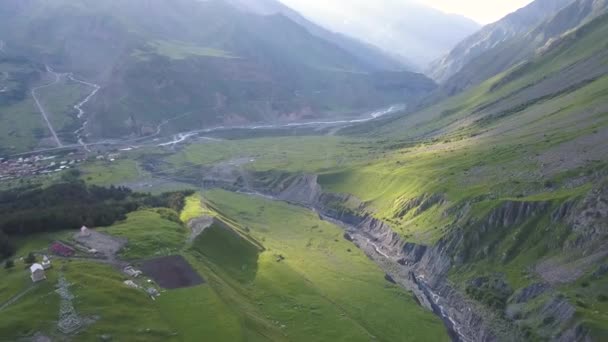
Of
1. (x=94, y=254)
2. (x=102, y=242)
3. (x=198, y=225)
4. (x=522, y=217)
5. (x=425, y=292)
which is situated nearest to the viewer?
(x=94, y=254)

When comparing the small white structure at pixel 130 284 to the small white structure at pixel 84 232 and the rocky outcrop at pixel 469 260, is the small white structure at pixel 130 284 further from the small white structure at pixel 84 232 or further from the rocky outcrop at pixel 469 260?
the rocky outcrop at pixel 469 260

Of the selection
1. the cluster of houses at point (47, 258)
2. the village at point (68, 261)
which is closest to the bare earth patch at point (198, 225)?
the village at point (68, 261)

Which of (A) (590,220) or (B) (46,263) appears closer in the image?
(B) (46,263)

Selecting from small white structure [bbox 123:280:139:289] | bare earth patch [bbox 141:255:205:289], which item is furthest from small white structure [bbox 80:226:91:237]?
small white structure [bbox 123:280:139:289]

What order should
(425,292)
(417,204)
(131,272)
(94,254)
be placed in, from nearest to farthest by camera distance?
(131,272) < (94,254) < (425,292) < (417,204)

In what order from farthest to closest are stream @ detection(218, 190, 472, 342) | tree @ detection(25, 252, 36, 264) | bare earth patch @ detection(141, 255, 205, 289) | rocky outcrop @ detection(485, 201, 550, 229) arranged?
rocky outcrop @ detection(485, 201, 550, 229) < stream @ detection(218, 190, 472, 342) < bare earth patch @ detection(141, 255, 205, 289) < tree @ detection(25, 252, 36, 264)

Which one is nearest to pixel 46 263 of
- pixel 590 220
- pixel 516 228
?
pixel 516 228

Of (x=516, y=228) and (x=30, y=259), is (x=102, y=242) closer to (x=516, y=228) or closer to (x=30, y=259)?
(x=30, y=259)

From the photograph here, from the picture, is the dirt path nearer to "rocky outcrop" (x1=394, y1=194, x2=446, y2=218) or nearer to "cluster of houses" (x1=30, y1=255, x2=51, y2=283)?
"cluster of houses" (x1=30, y1=255, x2=51, y2=283)
